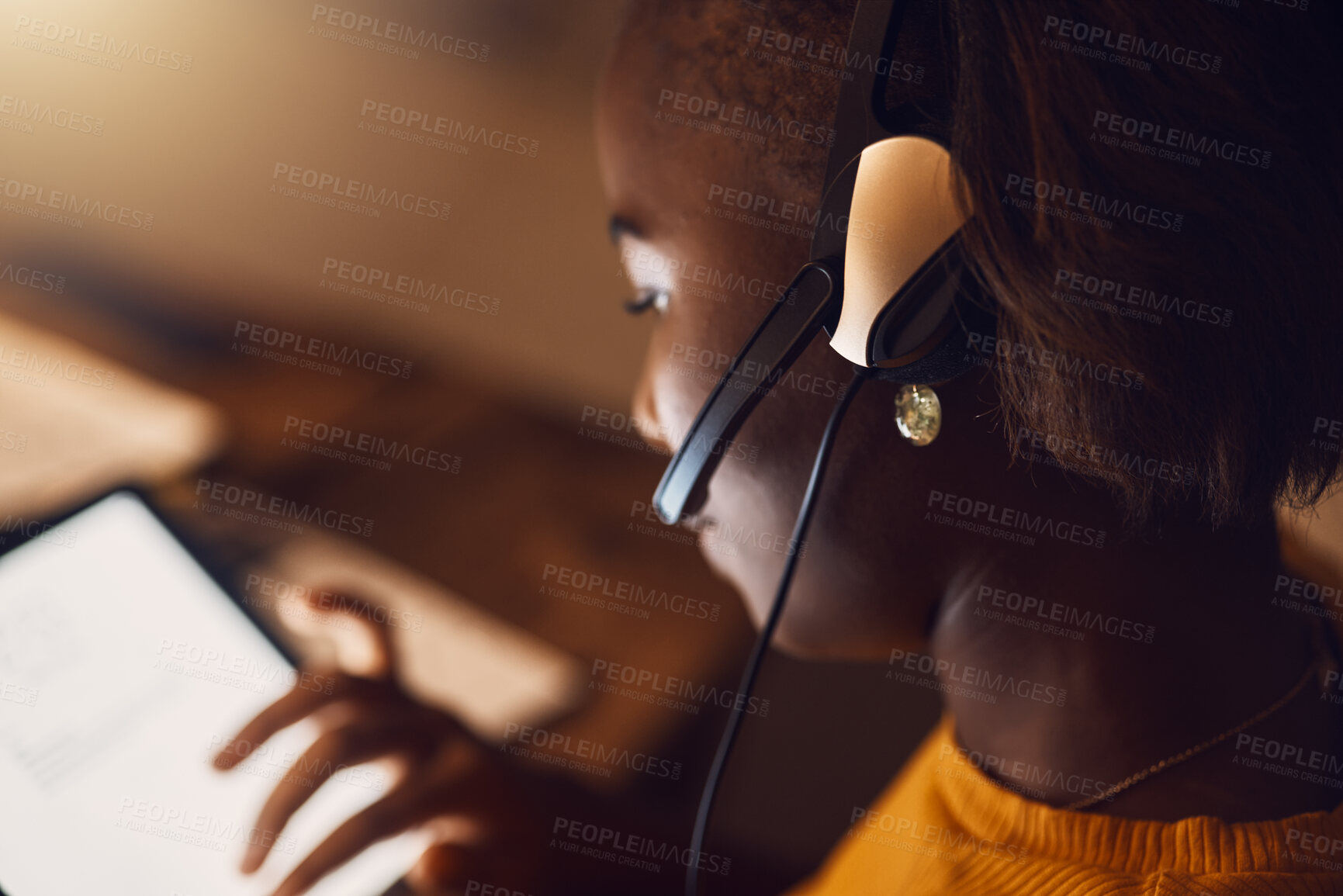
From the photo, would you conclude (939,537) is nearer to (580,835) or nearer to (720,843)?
(580,835)

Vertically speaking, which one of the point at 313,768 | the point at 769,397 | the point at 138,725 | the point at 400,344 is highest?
the point at 769,397

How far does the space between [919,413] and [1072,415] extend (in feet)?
0.31

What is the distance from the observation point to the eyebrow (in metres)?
0.52

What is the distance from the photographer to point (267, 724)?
69 centimetres

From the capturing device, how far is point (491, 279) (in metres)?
1.16

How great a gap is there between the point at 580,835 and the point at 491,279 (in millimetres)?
822

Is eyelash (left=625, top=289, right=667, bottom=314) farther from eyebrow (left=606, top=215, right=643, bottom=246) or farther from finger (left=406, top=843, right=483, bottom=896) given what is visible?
finger (left=406, top=843, right=483, bottom=896)

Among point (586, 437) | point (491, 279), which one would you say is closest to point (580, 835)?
point (586, 437)

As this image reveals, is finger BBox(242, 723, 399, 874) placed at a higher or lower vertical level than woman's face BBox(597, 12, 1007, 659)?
lower

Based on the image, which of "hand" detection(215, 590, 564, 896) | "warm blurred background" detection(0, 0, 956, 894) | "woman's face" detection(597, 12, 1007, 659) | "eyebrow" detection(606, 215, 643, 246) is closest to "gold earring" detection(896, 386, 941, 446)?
"woman's face" detection(597, 12, 1007, 659)

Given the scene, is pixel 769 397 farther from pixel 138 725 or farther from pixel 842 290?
pixel 138 725

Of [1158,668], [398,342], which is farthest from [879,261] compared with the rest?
[398,342]

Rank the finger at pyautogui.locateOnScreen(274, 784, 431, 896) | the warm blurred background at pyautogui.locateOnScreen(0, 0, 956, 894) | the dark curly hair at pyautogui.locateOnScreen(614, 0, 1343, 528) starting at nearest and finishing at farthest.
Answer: the dark curly hair at pyautogui.locateOnScreen(614, 0, 1343, 528)
the finger at pyautogui.locateOnScreen(274, 784, 431, 896)
the warm blurred background at pyautogui.locateOnScreen(0, 0, 956, 894)

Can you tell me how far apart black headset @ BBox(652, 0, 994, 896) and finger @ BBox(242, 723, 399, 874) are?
1.73ft
